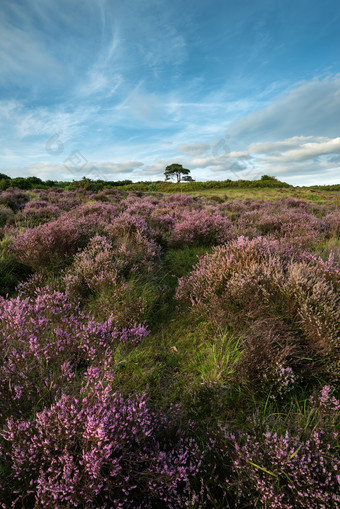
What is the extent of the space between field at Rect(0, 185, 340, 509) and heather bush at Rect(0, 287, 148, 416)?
0.02 m

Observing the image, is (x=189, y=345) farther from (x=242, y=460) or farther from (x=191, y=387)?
(x=242, y=460)

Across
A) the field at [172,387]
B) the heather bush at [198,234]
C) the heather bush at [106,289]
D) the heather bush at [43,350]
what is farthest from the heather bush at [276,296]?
the heather bush at [198,234]

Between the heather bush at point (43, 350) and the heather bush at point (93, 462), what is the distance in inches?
9.9

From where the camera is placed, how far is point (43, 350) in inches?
84.7

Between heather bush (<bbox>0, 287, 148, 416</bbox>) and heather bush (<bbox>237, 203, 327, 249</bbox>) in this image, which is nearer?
heather bush (<bbox>0, 287, 148, 416</bbox>)

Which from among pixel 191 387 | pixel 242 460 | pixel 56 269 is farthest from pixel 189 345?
pixel 56 269

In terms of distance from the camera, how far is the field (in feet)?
4.51

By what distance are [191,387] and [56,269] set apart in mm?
3570

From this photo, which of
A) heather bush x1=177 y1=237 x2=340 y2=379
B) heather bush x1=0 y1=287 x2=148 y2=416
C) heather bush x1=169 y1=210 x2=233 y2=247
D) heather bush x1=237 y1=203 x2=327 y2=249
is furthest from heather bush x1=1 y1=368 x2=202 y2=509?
heather bush x1=237 y1=203 x2=327 y2=249

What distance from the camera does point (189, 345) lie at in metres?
2.96

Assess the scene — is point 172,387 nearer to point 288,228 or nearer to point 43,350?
point 43,350

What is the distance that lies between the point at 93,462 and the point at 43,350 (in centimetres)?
114

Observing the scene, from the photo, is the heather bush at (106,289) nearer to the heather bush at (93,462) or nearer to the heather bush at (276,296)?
the heather bush at (276,296)

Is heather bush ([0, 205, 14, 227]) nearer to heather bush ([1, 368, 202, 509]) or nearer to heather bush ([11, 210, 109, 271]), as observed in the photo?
heather bush ([11, 210, 109, 271])
